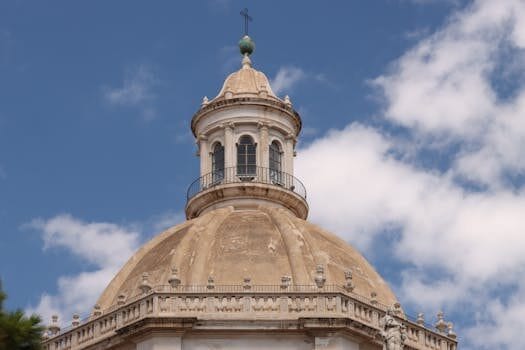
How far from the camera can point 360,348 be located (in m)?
41.9

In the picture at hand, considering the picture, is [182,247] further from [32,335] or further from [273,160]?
[32,335]

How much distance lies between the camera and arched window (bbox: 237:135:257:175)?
1988 inches

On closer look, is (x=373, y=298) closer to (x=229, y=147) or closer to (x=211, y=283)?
(x=211, y=283)

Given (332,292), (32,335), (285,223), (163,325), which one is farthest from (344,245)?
(32,335)

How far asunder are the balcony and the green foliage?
22724 mm

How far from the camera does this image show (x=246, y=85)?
5253cm

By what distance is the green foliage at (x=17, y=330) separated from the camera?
25.7 meters

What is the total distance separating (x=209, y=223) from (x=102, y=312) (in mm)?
5008

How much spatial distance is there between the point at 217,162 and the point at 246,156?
4.31 ft

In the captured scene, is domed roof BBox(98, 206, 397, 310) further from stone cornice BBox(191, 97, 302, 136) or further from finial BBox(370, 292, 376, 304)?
stone cornice BBox(191, 97, 302, 136)

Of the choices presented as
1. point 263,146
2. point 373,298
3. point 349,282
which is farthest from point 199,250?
point 263,146

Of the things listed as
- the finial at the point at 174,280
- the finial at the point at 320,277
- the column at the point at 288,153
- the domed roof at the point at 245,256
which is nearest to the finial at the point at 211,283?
the domed roof at the point at 245,256

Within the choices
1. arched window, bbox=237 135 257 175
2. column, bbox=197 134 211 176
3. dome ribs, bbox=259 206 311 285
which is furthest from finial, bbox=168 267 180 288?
column, bbox=197 134 211 176

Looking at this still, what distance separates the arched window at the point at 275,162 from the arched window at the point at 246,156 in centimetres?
78
